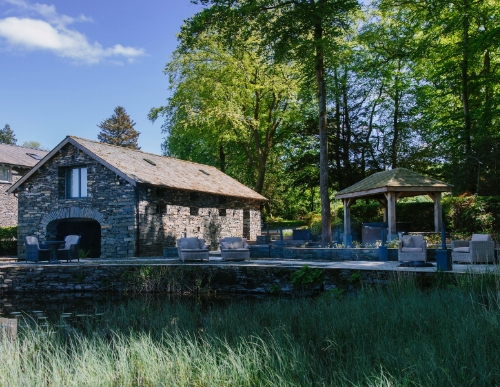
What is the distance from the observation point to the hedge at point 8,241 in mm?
24391

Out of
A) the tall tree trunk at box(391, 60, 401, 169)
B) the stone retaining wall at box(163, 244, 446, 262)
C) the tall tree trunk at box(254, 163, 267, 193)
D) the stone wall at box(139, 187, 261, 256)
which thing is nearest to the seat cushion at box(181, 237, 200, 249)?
the stone retaining wall at box(163, 244, 446, 262)

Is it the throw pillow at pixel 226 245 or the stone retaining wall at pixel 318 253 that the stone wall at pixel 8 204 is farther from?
the throw pillow at pixel 226 245

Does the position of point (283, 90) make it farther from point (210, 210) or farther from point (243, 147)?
point (210, 210)

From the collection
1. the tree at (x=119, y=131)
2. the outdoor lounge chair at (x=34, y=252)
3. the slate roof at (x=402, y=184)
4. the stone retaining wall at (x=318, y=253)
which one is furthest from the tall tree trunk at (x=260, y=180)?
Answer: the tree at (x=119, y=131)

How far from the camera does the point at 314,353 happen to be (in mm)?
5551

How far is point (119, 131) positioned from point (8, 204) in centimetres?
2459

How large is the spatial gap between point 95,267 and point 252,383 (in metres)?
11.2

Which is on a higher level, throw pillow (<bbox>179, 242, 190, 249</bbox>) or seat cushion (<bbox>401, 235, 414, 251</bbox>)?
seat cushion (<bbox>401, 235, 414, 251</bbox>)

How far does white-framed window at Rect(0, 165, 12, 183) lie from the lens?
28620 mm

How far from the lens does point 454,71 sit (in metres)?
23.3

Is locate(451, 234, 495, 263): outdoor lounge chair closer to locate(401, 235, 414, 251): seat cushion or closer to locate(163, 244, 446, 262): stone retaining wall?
locate(163, 244, 446, 262): stone retaining wall

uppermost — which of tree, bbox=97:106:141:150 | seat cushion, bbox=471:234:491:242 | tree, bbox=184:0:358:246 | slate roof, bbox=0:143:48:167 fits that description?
tree, bbox=97:106:141:150

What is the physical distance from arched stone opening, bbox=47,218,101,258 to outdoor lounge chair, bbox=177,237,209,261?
7118 mm

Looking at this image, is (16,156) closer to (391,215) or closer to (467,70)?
(391,215)
